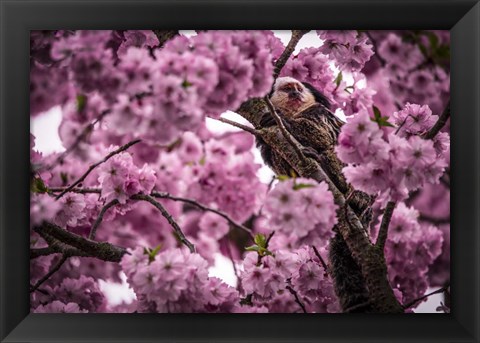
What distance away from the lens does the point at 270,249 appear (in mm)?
1594

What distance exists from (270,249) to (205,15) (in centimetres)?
74

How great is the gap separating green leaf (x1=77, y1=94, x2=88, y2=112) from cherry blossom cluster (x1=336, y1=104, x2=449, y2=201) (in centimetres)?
76

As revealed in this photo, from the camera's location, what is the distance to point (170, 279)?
1425 mm

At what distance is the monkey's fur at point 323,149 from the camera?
155 cm

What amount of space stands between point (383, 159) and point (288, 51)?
18.0 inches

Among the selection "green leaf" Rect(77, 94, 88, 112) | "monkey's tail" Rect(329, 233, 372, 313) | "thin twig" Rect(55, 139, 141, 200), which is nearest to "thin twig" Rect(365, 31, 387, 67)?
"monkey's tail" Rect(329, 233, 372, 313)

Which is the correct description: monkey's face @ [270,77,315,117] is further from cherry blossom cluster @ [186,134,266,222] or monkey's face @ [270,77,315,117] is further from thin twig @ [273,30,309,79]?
cherry blossom cluster @ [186,134,266,222]

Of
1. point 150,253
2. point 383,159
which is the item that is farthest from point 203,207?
point 383,159

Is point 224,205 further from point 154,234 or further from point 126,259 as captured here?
point 126,259

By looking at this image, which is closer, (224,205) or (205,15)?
(205,15)

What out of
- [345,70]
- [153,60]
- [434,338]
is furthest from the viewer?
[345,70]

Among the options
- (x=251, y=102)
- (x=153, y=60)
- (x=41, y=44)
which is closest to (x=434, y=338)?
(x=251, y=102)

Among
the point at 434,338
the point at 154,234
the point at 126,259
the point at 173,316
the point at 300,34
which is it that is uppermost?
the point at 300,34

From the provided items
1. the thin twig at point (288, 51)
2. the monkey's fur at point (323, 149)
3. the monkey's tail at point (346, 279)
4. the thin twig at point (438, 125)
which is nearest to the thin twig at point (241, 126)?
the monkey's fur at point (323, 149)
